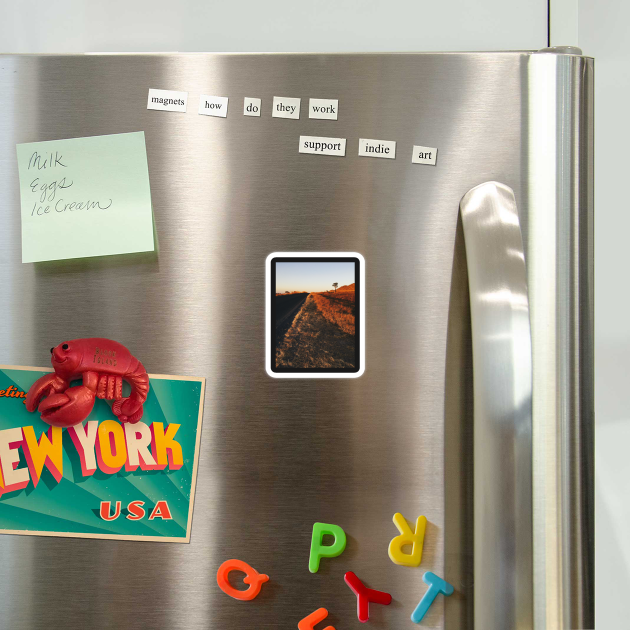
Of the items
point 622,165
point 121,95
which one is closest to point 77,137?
point 121,95

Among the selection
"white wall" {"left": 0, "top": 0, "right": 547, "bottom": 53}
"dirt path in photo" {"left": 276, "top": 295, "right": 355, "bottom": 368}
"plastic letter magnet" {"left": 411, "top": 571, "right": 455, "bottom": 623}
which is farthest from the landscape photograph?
"white wall" {"left": 0, "top": 0, "right": 547, "bottom": 53}

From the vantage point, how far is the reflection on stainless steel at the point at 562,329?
1.55 feet

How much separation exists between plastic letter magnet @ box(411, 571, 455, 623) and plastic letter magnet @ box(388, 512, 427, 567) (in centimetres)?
2

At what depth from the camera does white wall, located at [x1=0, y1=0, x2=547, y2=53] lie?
0.73 meters

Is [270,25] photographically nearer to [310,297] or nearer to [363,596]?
[310,297]

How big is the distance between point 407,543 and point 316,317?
0.82 feet

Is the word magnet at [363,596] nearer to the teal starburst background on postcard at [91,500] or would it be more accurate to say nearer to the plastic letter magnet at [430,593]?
the plastic letter magnet at [430,593]

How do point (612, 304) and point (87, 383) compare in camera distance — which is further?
point (612, 304)

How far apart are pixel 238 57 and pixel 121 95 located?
131 millimetres

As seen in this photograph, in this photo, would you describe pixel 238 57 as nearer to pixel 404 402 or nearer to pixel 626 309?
pixel 404 402

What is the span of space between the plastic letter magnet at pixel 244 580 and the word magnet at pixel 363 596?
0.09 m

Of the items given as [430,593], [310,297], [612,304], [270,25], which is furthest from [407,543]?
[270,25]

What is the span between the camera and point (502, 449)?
0.44 m

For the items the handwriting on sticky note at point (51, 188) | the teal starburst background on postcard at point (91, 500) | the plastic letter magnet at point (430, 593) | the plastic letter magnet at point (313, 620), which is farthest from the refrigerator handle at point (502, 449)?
the handwriting on sticky note at point (51, 188)
